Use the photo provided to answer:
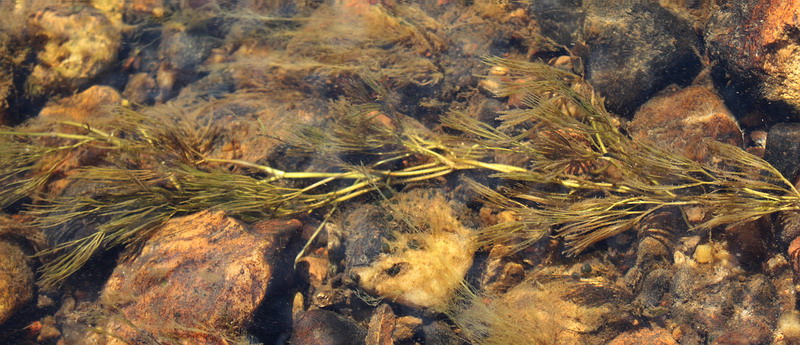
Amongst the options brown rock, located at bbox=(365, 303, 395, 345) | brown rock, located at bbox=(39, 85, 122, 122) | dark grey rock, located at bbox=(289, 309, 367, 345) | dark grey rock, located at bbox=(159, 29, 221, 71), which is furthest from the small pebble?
brown rock, located at bbox=(39, 85, 122, 122)

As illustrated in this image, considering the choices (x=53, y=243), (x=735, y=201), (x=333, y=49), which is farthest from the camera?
(x=333, y=49)

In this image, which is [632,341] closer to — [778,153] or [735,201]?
[735,201]

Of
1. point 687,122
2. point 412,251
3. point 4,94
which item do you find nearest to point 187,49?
point 4,94

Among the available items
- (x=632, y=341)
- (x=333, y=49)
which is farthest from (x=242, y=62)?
(x=632, y=341)

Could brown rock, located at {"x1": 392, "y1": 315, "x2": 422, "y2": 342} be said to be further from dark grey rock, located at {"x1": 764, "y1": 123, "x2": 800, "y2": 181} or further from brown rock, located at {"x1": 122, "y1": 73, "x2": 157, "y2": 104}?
brown rock, located at {"x1": 122, "y1": 73, "x2": 157, "y2": 104}

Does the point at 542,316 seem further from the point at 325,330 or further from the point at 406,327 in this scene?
the point at 325,330

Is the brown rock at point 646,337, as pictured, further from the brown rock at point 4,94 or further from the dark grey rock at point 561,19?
the brown rock at point 4,94
